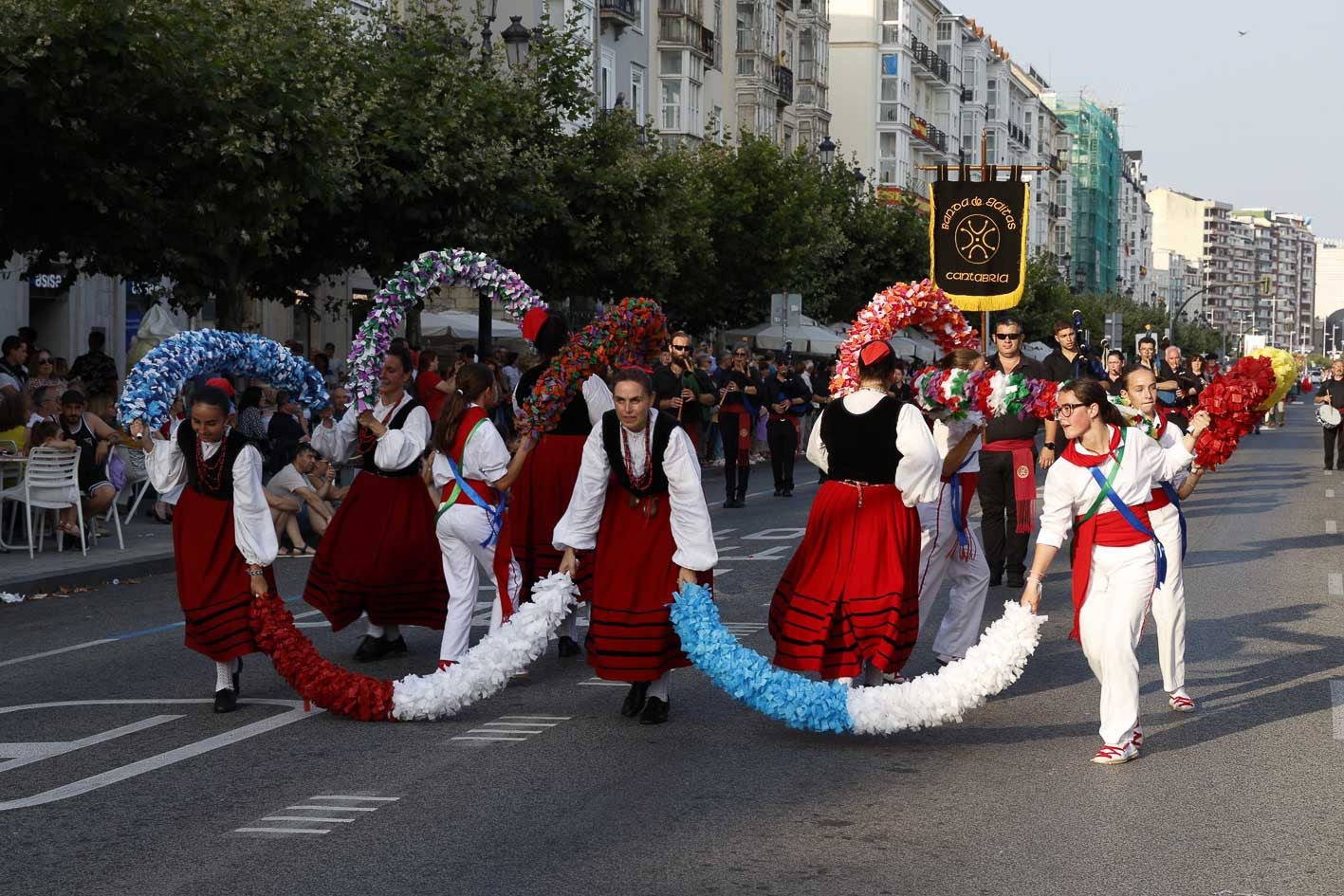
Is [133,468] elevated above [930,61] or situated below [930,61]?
below

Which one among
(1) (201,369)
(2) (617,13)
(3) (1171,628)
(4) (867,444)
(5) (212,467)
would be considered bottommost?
(3) (1171,628)

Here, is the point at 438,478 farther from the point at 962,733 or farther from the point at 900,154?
the point at 900,154

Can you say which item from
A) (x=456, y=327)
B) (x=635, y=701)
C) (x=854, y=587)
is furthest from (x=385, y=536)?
(x=456, y=327)

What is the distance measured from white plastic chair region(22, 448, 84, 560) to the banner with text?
24.0 m

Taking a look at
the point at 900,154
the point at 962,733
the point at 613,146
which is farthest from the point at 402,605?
the point at 900,154

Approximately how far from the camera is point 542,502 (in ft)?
35.8

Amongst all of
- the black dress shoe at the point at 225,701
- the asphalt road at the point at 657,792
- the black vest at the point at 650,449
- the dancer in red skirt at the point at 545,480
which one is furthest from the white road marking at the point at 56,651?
the black vest at the point at 650,449

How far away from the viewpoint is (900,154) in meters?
95.8

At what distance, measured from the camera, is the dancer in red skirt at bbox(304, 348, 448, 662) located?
34.4 feet

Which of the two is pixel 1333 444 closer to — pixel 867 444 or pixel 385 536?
pixel 385 536

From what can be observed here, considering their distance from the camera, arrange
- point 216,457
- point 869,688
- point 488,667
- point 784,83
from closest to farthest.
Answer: point 869,688 < point 488,667 < point 216,457 < point 784,83

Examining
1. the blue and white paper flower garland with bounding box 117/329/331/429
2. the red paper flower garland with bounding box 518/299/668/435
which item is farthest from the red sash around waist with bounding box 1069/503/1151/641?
the blue and white paper flower garland with bounding box 117/329/331/429

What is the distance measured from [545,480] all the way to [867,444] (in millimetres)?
2659

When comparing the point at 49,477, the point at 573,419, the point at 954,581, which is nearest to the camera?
the point at 954,581
